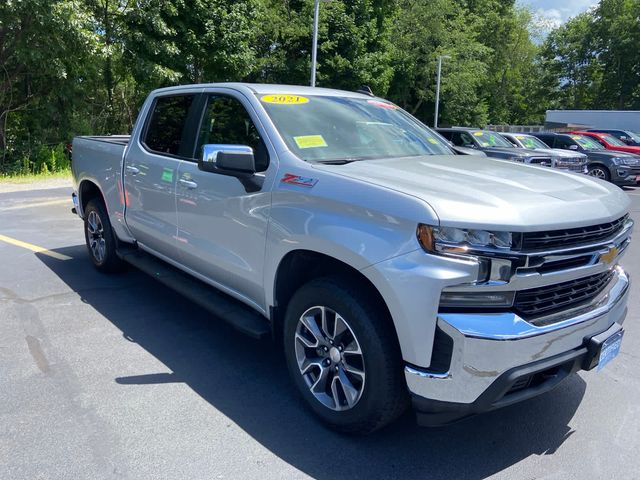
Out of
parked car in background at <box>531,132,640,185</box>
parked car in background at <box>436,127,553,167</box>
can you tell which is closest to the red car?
parked car in background at <box>531,132,640,185</box>

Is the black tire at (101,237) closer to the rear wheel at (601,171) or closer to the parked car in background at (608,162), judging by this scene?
the parked car in background at (608,162)

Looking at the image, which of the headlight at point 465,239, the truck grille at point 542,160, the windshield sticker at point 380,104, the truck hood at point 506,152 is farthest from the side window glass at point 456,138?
the headlight at point 465,239

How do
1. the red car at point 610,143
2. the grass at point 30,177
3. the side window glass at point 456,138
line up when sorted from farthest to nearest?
the red car at point 610,143, the grass at point 30,177, the side window glass at point 456,138

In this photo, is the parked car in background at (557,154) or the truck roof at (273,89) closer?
the truck roof at (273,89)

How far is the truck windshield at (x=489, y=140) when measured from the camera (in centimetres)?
1430

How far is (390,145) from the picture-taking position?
13.1 ft

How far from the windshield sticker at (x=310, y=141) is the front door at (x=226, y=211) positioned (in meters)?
0.21

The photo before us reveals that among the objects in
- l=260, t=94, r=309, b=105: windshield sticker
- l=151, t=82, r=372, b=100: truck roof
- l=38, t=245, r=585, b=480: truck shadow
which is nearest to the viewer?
l=38, t=245, r=585, b=480: truck shadow

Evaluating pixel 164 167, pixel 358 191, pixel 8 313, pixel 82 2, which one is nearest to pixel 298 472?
pixel 358 191

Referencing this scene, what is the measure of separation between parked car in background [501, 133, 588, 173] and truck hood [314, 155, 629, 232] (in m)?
10.8

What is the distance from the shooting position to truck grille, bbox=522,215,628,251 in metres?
2.56

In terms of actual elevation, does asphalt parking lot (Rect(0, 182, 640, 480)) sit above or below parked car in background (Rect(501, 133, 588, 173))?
below

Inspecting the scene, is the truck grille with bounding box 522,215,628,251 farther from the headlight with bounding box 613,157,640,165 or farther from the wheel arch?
the headlight with bounding box 613,157,640,165

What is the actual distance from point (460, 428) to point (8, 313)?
4.04 m
